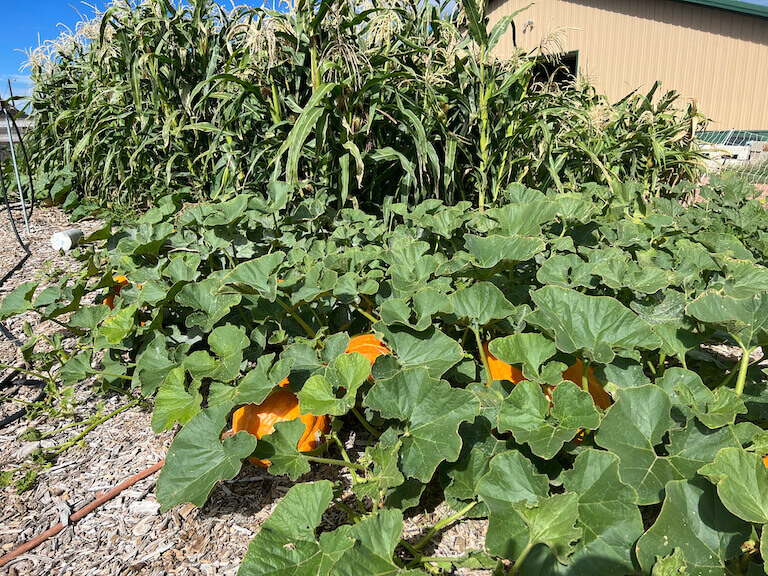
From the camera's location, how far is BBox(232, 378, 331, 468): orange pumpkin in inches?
55.1

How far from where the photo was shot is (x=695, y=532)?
889 millimetres

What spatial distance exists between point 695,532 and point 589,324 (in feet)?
1.57

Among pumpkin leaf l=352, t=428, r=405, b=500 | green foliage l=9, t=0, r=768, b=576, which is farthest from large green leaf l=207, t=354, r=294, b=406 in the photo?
pumpkin leaf l=352, t=428, r=405, b=500

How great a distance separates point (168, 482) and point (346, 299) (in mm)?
668

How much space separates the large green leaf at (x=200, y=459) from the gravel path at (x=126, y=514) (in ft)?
0.68

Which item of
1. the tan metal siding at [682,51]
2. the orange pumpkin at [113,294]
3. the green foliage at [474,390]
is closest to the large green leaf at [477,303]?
the green foliage at [474,390]

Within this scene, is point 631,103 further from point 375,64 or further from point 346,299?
point 346,299

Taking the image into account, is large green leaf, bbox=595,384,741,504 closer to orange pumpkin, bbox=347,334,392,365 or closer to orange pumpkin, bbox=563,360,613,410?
orange pumpkin, bbox=563,360,613,410

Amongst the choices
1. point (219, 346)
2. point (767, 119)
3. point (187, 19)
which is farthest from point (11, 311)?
point (767, 119)

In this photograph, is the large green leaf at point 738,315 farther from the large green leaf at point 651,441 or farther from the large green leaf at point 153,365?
the large green leaf at point 153,365

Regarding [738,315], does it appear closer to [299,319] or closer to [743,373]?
[743,373]

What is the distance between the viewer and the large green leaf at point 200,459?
3.47 ft

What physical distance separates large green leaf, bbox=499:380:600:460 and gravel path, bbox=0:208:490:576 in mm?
297

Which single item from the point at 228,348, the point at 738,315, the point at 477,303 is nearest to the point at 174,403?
the point at 228,348
